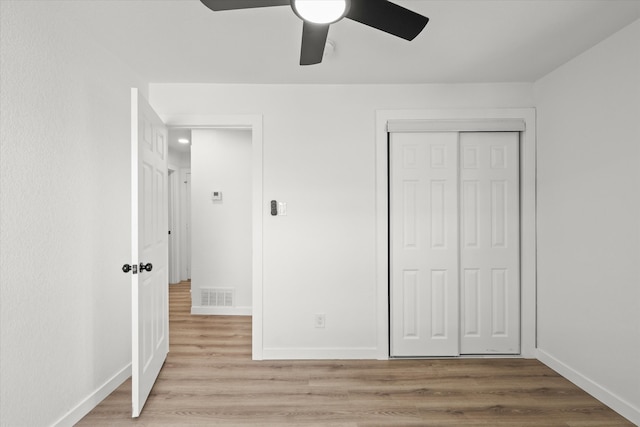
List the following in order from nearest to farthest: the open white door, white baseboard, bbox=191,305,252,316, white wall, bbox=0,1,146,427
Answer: white wall, bbox=0,1,146,427 < the open white door < white baseboard, bbox=191,305,252,316

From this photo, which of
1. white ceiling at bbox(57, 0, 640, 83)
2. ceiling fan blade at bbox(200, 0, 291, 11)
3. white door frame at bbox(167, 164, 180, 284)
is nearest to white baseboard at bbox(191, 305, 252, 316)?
white door frame at bbox(167, 164, 180, 284)

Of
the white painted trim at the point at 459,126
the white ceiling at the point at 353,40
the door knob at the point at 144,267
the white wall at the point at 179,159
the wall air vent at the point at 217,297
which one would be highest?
the white ceiling at the point at 353,40

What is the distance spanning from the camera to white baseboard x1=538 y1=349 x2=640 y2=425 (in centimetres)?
198

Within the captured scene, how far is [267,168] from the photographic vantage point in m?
2.82

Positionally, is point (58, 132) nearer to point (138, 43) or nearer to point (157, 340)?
point (138, 43)

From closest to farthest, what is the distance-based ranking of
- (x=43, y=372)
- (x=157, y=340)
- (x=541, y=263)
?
(x=43, y=372) < (x=157, y=340) < (x=541, y=263)

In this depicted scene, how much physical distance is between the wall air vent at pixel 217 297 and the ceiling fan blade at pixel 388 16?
3521mm

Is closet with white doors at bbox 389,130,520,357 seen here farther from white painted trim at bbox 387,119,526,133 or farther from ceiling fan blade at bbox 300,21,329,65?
ceiling fan blade at bbox 300,21,329,65

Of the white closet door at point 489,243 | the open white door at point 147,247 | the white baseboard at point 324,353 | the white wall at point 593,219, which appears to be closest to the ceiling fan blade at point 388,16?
the open white door at point 147,247

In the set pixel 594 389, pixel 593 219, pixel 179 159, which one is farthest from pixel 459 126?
pixel 179 159

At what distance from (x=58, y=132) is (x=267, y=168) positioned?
141cm

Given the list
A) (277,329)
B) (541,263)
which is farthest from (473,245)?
(277,329)

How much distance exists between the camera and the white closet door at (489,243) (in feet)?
9.30

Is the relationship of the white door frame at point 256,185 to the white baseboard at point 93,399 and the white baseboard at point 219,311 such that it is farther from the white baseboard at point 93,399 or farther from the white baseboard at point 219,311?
the white baseboard at point 219,311
